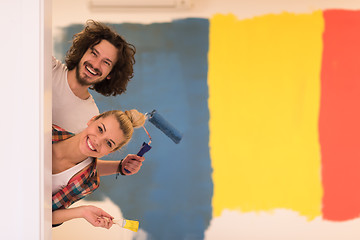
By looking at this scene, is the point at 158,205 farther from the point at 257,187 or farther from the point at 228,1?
the point at 228,1

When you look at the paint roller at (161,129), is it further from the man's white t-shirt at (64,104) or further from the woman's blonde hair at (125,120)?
the man's white t-shirt at (64,104)

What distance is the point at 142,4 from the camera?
3031 millimetres

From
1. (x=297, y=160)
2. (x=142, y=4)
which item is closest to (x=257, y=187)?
(x=297, y=160)

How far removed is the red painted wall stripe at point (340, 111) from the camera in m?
3.11

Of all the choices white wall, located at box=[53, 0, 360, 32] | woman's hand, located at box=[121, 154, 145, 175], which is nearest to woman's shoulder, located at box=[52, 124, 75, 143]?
woman's hand, located at box=[121, 154, 145, 175]

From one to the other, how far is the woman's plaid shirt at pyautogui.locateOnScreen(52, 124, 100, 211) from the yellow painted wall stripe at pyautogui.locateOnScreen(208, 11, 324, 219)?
4.10ft

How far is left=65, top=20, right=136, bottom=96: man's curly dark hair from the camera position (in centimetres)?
227

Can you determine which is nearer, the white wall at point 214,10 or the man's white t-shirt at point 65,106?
the man's white t-shirt at point 65,106

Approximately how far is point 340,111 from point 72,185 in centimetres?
221

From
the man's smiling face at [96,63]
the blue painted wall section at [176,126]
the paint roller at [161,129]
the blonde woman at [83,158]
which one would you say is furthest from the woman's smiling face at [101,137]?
the blue painted wall section at [176,126]

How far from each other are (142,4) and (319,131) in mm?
1730

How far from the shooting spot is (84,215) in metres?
1.97

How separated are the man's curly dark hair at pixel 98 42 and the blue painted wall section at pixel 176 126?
0.66 meters
